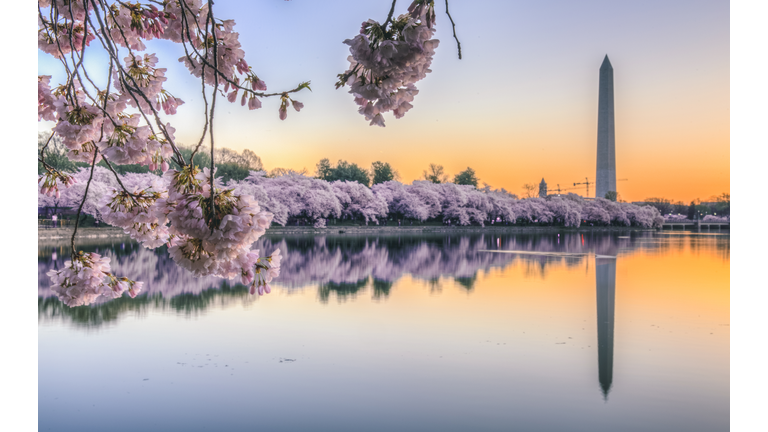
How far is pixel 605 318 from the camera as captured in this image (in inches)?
456

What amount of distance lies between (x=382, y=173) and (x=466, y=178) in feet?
39.4

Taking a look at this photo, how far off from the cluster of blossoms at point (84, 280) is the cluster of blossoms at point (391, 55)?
1457 mm

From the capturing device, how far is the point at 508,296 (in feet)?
44.8

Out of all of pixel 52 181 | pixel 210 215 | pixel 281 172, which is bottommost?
pixel 210 215

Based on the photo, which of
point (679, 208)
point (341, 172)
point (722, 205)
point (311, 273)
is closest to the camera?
point (311, 273)

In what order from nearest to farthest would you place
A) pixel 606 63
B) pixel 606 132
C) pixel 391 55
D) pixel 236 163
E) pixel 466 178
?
pixel 391 55 → pixel 606 132 → pixel 606 63 → pixel 236 163 → pixel 466 178

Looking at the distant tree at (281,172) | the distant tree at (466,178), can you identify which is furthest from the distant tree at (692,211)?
the distant tree at (281,172)

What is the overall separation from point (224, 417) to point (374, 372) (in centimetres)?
235

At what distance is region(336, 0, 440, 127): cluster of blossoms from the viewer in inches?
51.4

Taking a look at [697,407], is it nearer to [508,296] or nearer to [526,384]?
[526,384]

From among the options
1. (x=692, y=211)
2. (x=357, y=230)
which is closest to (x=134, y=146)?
(x=357, y=230)

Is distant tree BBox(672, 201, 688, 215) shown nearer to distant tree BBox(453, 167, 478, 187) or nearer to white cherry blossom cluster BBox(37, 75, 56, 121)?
distant tree BBox(453, 167, 478, 187)

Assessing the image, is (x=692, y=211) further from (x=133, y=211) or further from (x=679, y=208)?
(x=133, y=211)

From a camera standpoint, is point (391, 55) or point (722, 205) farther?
point (722, 205)
